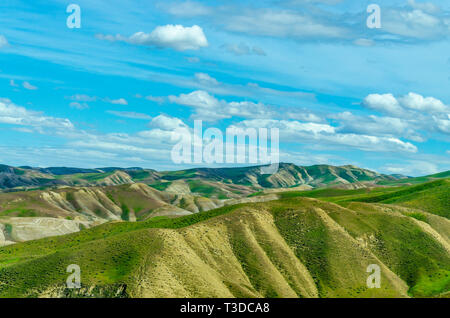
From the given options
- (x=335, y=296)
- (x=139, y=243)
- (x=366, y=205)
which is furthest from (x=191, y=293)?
(x=366, y=205)

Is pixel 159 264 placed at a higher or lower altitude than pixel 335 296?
higher

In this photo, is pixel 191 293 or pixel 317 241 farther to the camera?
pixel 317 241

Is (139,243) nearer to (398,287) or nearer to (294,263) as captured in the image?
(294,263)

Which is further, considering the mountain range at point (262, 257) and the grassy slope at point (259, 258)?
the grassy slope at point (259, 258)

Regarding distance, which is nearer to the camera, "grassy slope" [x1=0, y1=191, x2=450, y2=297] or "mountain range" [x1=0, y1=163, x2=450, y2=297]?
"mountain range" [x1=0, y1=163, x2=450, y2=297]

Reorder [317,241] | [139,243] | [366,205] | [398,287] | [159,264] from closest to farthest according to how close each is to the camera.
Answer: [159,264] < [139,243] < [398,287] < [317,241] < [366,205]

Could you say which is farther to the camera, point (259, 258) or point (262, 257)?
point (262, 257)
